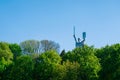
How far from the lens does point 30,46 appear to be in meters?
116

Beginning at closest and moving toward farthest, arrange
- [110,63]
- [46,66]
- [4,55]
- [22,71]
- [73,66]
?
[73,66]
[110,63]
[46,66]
[22,71]
[4,55]

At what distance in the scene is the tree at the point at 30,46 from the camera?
115m

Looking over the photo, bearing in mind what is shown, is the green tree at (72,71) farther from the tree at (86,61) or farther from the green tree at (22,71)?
the green tree at (22,71)

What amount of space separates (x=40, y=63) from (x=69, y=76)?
6.91 m

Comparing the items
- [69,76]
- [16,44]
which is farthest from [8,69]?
[16,44]

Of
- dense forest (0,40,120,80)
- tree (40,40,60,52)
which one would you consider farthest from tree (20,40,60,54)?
dense forest (0,40,120,80)

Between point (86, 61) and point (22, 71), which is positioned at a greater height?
point (86, 61)

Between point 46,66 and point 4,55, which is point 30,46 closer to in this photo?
point 4,55

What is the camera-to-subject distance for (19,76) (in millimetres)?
69812

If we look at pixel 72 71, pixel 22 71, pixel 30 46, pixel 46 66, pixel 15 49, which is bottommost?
pixel 72 71

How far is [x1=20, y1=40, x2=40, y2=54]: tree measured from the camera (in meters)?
115

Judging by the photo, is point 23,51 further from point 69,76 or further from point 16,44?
→ point 69,76

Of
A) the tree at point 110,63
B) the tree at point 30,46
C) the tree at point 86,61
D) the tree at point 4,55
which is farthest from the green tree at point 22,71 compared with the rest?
the tree at point 30,46

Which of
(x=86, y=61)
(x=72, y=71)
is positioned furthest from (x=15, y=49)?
(x=72, y=71)
